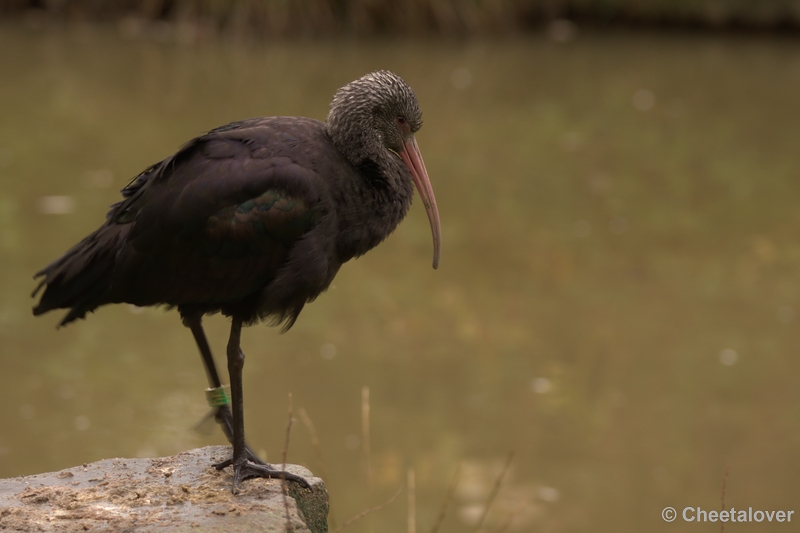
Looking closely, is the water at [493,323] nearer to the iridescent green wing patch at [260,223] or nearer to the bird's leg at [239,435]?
the bird's leg at [239,435]

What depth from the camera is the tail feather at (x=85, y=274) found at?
358 centimetres

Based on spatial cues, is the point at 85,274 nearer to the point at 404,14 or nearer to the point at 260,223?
the point at 260,223

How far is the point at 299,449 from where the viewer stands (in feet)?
18.7

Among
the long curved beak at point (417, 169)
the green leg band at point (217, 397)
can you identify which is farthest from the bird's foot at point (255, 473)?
the long curved beak at point (417, 169)

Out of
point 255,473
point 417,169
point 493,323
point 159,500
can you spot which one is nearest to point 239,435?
point 255,473

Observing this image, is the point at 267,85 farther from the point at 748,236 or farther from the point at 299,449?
the point at 299,449

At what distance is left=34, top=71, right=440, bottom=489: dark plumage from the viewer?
3.43 metres

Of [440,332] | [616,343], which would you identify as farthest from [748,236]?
[440,332]

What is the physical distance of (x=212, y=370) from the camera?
12.6ft

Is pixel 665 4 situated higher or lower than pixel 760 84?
higher

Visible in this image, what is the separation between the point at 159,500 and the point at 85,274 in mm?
833

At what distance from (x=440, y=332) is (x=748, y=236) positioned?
10.4ft

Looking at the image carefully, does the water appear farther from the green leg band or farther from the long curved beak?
the long curved beak

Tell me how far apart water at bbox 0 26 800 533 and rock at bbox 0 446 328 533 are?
1.86ft
